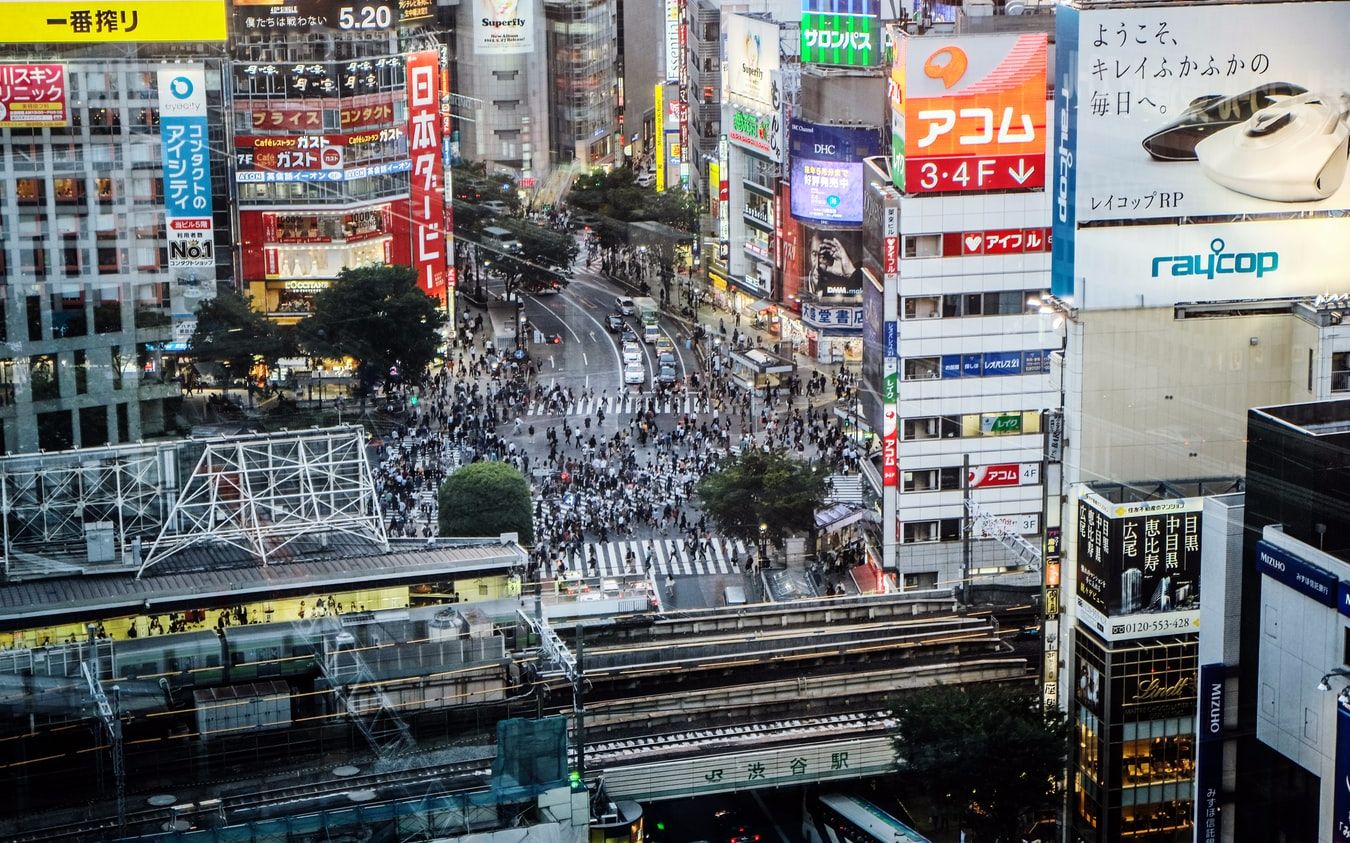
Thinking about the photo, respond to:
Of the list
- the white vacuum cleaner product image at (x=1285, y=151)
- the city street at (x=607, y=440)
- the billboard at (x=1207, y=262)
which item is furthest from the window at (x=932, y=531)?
the white vacuum cleaner product image at (x=1285, y=151)

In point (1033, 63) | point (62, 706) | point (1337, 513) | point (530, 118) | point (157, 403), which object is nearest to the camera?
point (1337, 513)

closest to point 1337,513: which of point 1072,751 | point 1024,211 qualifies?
point 1072,751

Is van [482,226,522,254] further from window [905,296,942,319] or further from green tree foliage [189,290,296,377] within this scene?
window [905,296,942,319]

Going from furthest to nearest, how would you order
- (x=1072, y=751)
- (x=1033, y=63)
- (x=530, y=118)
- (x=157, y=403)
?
1. (x=530, y=118)
2. (x=157, y=403)
3. (x=1033, y=63)
4. (x=1072, y=751)

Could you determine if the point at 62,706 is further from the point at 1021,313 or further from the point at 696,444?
the point at 696,444

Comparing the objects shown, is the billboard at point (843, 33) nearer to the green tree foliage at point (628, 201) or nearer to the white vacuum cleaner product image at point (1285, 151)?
the green tree foliage at point (628, 201)

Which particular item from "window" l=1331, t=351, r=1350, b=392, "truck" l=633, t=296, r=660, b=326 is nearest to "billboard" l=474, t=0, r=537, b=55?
"truck" l=633, t=296, r=660, b=326
